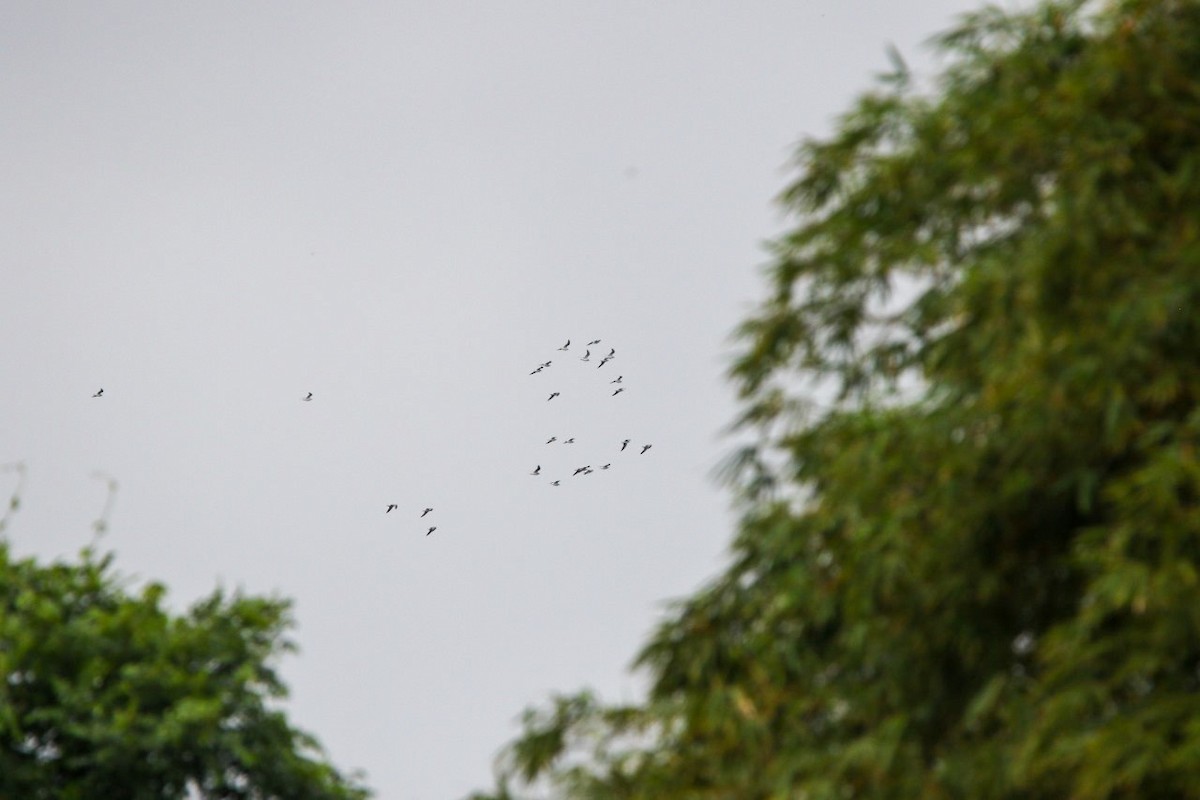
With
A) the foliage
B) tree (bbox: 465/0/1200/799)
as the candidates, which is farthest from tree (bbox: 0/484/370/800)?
tree (bbox: 465/0/1200/799)

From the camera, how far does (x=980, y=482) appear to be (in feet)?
38.4

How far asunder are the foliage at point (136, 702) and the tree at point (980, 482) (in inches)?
277

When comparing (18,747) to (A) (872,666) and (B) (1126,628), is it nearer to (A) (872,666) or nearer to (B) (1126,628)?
(A) (872,666)

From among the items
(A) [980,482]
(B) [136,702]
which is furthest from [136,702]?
(A) [980,482]

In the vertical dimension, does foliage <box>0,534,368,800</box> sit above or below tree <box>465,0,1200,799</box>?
above

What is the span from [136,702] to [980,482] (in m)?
11.3

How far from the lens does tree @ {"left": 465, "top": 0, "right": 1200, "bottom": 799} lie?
35.3ft

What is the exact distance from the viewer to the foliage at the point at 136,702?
18.8 metres

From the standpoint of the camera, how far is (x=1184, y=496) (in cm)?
1098

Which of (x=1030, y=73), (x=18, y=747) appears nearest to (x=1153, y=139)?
(x=1030, y=73)

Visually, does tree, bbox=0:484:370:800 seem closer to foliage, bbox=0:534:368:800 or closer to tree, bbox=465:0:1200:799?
foliage, bbox=0:534:368:800

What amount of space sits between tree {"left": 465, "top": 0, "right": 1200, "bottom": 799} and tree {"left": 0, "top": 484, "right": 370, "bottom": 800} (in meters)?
7.04

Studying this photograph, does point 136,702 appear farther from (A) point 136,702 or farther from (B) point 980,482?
(B) point 980,482

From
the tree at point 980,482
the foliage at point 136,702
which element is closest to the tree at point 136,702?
the foliage at point 136,702
